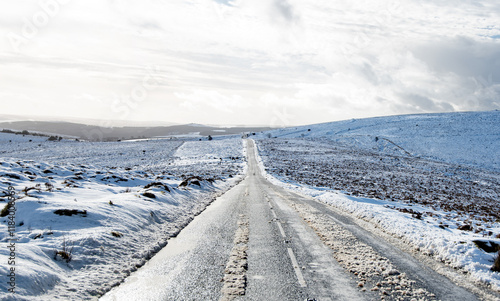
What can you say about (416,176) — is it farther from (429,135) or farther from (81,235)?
(429,135)

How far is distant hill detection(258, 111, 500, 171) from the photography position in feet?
219

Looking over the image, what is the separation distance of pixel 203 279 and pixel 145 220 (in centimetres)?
545

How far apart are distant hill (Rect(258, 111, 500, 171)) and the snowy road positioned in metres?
66.9

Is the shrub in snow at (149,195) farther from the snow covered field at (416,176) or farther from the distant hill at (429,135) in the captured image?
the distant hill at (429,135)

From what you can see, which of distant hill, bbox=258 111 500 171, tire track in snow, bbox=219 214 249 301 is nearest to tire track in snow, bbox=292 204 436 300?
tire track in snow, bbox=219 214 249 301

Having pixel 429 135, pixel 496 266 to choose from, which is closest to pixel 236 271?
pixel 496 266

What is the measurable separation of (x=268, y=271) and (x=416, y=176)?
42891mm

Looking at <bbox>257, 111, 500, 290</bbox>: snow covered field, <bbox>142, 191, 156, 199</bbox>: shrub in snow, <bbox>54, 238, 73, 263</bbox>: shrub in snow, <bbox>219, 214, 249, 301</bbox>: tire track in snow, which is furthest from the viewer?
<bbox>142, 191, 156, 199</bbox>: shrub in snow

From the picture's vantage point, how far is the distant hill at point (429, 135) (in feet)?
219

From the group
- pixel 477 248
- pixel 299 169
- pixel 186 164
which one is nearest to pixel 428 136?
pixel 299 169

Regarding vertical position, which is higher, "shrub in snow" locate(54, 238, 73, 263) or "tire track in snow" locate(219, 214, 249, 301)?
"tire track in snow" locate(219, 214, 249, 301)

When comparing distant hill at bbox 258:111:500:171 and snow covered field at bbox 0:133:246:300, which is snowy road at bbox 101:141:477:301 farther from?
distant hill at bbox 258:111:500:171

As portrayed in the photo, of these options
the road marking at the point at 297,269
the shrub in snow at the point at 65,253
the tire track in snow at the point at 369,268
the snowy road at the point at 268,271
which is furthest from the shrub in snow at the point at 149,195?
the road marking at the point at 297,269

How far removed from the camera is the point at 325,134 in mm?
100375
